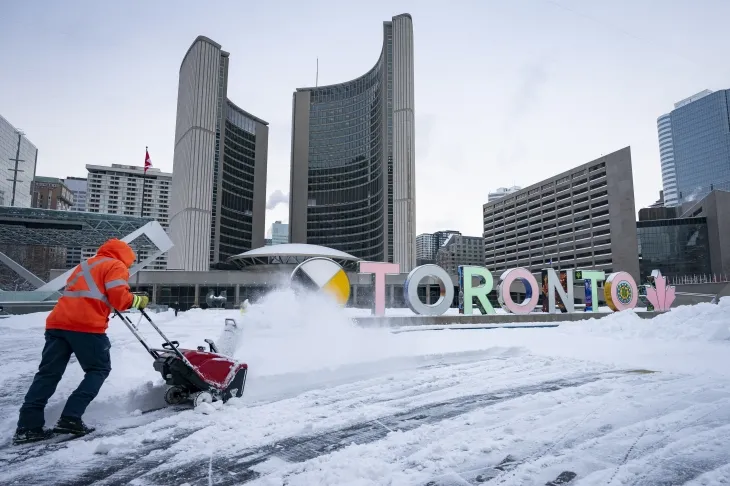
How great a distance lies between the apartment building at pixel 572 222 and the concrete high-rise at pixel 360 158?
2767 centimetres

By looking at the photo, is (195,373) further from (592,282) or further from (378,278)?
(592,282)

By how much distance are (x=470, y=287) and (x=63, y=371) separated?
19135 millimetres

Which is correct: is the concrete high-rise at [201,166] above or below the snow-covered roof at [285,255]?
above

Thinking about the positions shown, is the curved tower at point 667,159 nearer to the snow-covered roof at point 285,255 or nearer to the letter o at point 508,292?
the snow-covered roof at point 285,255

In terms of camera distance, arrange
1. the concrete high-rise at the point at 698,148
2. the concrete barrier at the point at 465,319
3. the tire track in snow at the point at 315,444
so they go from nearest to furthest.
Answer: the tire track in snow at the point at 315,444
the concrete barrier at the point at 465,319
the concrete high-rise at the point at 698,148

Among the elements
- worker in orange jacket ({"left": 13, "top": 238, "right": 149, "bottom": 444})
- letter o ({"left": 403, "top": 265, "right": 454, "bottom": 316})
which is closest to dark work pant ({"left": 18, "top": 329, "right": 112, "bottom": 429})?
worker in orange jacket ({"left": 13, "top": 238, "right": 149, "bottom": 444})

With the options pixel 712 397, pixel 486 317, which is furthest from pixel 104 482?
pixel 486 317

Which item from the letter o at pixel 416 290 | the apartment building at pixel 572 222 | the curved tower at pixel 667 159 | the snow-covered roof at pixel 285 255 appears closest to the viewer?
the letter o at pixel 416 290

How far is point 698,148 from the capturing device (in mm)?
164625

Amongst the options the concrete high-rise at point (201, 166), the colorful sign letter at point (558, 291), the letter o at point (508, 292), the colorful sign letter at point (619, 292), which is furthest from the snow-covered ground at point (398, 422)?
the concrete high-rise at point (201, 166)

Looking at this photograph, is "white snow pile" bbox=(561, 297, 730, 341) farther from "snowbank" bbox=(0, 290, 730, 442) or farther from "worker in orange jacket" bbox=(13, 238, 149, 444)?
"worker in orange jacket" bbox=(13, 238, 149, 444)

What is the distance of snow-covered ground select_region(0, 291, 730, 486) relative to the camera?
3.12 m

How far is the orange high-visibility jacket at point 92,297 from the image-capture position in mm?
4004

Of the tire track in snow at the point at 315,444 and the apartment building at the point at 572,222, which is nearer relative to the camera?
the tire track in snow at the point at 315,444
